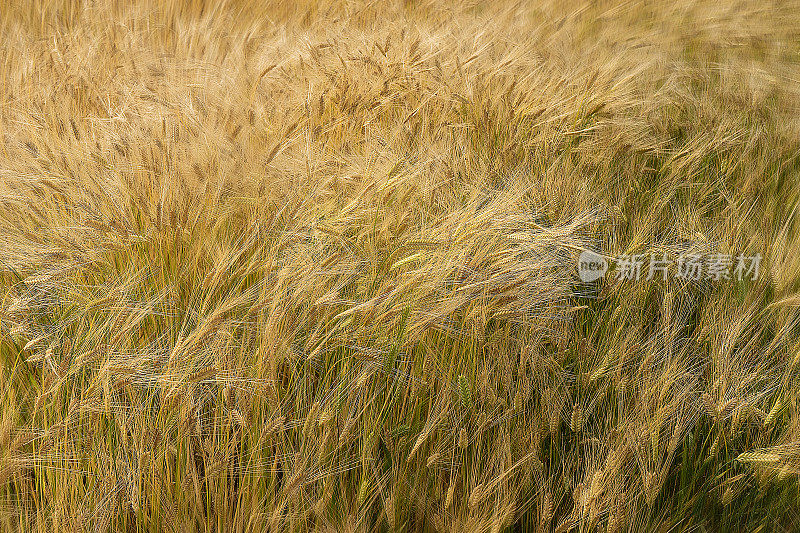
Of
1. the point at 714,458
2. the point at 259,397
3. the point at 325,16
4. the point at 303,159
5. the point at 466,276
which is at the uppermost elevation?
the point at 325,16

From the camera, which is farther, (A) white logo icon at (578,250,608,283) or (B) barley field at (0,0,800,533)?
(A) white logo icon at (578,250,608,283)

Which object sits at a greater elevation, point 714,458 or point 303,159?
point 303,159

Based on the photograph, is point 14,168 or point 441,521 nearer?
point 441,521

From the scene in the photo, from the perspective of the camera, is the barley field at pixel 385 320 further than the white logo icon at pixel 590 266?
No

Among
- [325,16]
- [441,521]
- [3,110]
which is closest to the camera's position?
[441,521]

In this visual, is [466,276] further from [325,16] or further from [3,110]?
[325,16]

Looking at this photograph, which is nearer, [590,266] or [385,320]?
[385,320]

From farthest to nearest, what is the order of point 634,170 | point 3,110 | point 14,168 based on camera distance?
point 3,110
point 634,170
point 14,168

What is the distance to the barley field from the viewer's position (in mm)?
1040

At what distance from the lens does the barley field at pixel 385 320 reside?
40.9 inches

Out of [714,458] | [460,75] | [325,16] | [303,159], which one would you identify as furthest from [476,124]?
[325,16]

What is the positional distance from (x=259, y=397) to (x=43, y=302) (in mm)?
468

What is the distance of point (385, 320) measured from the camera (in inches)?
46.6

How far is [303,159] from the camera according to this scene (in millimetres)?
1495
